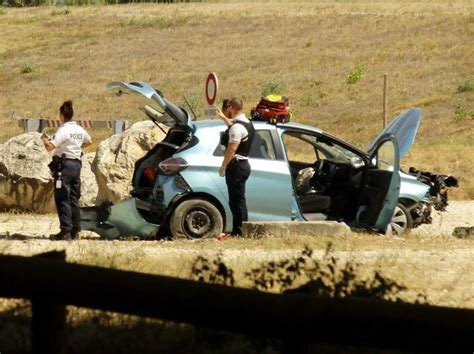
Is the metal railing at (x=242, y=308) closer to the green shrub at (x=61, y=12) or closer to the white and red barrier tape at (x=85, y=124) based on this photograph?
the white and red barrier tape at (x=85, y=124)

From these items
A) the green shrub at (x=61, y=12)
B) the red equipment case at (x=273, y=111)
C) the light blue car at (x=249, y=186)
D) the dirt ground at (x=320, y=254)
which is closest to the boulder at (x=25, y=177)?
the dirt ground at (x=320, y=254)

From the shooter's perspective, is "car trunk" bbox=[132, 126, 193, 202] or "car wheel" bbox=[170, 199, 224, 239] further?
"car trunk" bbox=[132, 126, 193, 202]

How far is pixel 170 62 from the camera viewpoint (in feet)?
200

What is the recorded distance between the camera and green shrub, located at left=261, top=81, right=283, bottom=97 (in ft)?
155

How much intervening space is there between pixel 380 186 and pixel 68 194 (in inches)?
136

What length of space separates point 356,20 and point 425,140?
39.9 metres

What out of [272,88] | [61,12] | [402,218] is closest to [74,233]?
[402,218]

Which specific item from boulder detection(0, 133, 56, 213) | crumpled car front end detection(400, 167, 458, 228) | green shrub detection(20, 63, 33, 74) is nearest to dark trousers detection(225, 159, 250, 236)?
crumpled car front end detection(400, 167, 458, 228)

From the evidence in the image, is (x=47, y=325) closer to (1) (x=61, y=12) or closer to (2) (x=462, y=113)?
(2) (x=462, y=113)

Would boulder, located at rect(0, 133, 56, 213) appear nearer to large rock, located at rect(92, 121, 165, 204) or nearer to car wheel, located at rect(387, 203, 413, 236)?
large rock, located at rect(92, 121, 165, 204)

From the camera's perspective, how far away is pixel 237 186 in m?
12.7

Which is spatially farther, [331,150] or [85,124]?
[85,124]

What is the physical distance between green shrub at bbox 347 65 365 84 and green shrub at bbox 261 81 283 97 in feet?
9.36

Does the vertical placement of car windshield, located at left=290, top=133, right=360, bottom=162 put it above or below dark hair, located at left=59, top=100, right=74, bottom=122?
below
